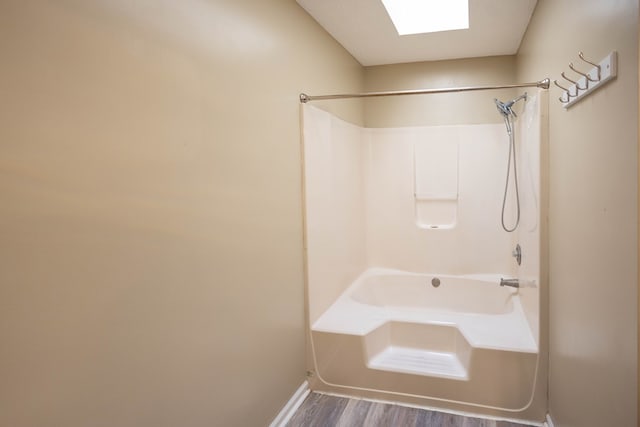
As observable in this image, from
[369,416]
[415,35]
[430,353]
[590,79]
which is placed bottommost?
[369,416]

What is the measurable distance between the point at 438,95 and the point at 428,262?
1.51 meters

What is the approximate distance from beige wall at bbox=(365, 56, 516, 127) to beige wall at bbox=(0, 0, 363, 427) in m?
1.80

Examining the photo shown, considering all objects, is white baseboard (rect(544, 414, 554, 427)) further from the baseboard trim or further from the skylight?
the skylight

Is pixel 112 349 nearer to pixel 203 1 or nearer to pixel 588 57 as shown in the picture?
pixel 203 1

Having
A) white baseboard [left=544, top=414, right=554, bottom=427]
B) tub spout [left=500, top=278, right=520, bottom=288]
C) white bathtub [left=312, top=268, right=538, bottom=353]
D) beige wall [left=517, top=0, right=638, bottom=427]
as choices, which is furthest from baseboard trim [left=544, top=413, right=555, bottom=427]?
tub spout [left=500, top=278, right=520, bottom=288]

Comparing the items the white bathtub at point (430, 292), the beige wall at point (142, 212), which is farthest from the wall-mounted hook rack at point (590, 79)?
the white bathtub at point (430, 292)

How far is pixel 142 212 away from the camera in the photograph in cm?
137

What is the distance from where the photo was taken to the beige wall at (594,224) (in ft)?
3.87

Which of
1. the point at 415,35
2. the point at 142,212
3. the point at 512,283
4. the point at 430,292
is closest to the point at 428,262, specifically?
the point at 430,292

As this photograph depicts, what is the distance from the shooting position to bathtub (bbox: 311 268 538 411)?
2.34 metres

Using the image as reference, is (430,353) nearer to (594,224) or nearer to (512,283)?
(512,283)

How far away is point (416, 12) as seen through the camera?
297 centimetres

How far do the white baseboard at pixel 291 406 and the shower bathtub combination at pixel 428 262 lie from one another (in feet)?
0.25

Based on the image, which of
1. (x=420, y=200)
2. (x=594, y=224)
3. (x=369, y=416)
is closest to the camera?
(x=594, y=224)
